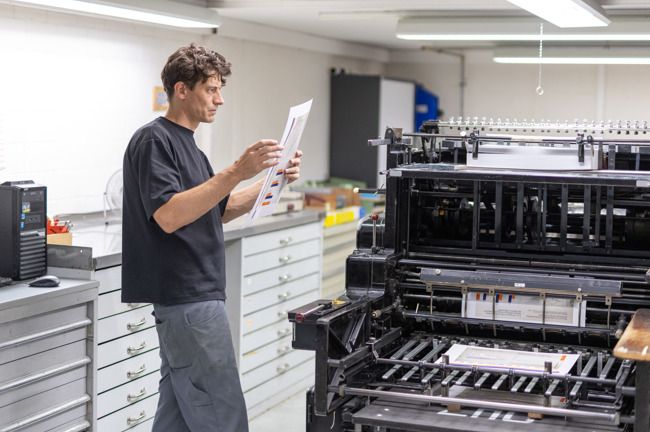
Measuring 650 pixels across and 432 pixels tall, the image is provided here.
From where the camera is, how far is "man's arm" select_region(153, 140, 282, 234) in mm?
2709

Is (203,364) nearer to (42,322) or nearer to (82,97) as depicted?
(42,322)

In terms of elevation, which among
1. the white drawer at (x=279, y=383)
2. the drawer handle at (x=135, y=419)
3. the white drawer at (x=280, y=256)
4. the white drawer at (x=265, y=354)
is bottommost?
the white drawer at (x=279, y=383)

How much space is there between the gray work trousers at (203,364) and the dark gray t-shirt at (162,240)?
0.19 feet

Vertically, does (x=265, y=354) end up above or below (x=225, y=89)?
below

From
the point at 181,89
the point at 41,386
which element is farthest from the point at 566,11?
the point at 41,386

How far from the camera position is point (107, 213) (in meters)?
5.27

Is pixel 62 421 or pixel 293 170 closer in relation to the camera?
pixel 293 170

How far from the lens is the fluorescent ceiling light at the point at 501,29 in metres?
5.86

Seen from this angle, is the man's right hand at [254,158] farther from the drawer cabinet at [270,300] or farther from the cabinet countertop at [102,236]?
the drawer cabinet at [270,300]

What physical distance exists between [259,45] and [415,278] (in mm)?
4312

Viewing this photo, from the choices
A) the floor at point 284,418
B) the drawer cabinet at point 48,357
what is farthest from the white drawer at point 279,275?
the drawer cabinet at point 48,357

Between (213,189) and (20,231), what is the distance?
1.28 meters

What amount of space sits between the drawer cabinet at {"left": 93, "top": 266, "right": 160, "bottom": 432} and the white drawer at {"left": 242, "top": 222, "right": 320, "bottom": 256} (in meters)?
0.91

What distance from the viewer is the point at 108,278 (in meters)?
3.75
